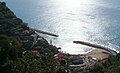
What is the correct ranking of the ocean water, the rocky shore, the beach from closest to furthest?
1. the rocky shore
2. the beach
3. the ocean water

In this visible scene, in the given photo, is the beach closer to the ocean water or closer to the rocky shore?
the rocky shore

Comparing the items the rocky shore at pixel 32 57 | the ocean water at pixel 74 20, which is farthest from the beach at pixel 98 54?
the ocean water at pixel 74 20

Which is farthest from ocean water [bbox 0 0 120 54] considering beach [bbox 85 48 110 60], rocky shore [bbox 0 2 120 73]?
rocky shore [bbox 0 2 120 73]

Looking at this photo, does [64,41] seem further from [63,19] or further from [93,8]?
[93,8]

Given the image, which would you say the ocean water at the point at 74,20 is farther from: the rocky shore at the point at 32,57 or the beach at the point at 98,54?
the rocky shore at the point at 32,57

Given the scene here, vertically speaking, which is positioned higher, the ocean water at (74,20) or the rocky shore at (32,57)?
the rocky shore at (32,57)

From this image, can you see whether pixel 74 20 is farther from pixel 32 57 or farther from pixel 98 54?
pixel 32 57

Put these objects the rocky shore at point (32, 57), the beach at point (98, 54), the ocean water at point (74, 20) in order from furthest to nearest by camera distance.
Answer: the ocean water at point (74, 20) → the beach at point (98, 54) → the rocky shore at point (32, 57)

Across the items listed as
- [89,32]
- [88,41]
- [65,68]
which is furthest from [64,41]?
[65,68]

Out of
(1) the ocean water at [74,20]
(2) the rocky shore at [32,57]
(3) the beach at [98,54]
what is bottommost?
(1) the ocean water at [74,20]
